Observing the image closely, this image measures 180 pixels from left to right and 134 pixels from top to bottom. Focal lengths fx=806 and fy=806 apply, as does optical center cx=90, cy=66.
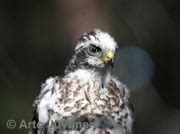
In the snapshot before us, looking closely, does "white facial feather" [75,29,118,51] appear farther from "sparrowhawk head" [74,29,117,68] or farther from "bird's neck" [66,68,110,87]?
"bird's neck" [66,68,110,87]

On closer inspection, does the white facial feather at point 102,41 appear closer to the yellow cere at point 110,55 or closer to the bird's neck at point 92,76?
the yellow cere at point 110,55

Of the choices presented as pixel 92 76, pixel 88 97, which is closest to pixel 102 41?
pixel 92 76

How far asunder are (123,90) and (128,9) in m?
3.58

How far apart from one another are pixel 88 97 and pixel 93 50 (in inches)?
10.3

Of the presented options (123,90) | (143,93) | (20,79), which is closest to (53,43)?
(20,79)

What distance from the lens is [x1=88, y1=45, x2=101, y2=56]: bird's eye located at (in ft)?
14.1

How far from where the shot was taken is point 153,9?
26.3 feet

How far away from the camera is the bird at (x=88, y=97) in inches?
163

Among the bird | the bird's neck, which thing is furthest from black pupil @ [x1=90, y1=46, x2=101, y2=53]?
the bird's neck

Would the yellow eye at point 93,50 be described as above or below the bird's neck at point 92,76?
above

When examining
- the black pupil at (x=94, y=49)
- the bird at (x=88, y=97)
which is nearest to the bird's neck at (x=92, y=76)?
the bird at (x=88, y=97)

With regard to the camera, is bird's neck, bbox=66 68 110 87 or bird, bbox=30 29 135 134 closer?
bird, bbox=30 29 135 134

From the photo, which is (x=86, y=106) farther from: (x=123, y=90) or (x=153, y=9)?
(x=153, y=9)

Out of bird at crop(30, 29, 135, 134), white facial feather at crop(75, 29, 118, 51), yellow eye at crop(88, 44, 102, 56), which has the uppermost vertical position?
white facial feather at crop(75, 29, 118, 51)
